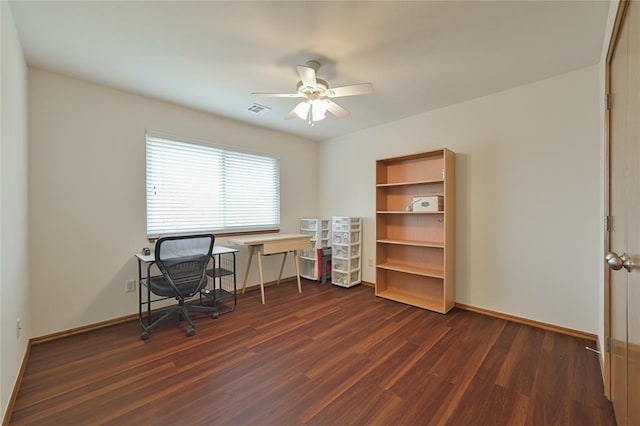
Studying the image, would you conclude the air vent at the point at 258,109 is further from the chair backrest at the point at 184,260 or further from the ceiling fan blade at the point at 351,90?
the chair backrest at the point at 184,260

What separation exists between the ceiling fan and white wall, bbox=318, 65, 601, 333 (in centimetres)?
166

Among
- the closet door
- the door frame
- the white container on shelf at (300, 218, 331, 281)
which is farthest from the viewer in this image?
the white container on shelf at (300, 218, 331, 281)

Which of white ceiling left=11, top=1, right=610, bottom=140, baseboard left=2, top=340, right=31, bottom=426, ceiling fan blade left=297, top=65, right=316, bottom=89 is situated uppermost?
white ceiling left=11, top=1, right=610, bottom=140

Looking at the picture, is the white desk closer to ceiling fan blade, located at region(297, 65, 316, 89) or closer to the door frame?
ceiling fan blade, located at region(297, 65, 316, 89)

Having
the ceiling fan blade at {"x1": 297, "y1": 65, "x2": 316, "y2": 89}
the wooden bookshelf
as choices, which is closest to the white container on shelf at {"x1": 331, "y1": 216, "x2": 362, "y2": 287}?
the wooden bookshelf

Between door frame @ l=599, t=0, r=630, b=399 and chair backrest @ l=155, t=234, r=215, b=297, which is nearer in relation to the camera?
door frame @ l=599, t=0, r=630, b=399

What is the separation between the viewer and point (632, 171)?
1171mm

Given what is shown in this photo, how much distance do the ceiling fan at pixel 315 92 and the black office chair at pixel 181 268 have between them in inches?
62.0

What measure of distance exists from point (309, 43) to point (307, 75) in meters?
0.23

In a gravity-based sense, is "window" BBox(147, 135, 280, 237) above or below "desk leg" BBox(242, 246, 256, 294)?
above

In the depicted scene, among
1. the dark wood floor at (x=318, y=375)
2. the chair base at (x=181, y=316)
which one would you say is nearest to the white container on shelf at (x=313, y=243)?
the dark wood floor at (x=318, y=375)

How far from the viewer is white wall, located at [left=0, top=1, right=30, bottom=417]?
1582 mm

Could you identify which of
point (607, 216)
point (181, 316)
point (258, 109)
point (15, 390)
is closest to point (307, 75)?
point (258, 109)

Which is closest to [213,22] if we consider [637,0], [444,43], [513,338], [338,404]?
[444,43]
